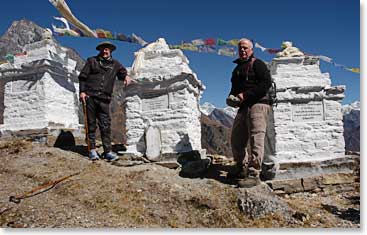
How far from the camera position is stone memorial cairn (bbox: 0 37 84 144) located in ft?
20.8

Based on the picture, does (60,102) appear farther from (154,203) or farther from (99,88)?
(154,203)

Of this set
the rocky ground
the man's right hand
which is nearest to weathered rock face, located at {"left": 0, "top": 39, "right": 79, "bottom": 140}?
the man's right hand

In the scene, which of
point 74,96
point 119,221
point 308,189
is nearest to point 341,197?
point 308,189

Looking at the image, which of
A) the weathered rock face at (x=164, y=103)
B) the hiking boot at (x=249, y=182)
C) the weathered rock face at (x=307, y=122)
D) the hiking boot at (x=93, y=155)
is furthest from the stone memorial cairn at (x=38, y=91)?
the hiking boot at (x=249, y=182)

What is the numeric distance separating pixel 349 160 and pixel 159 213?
7.88ft

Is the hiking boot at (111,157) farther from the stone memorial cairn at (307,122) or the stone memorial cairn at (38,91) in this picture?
the stone memorial cairn at (307,122)

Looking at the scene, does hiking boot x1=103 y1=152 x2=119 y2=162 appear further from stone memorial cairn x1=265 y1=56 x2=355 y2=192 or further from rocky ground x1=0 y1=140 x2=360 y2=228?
stone memorial cairn x1=265 y1=56 x2=355 y2=192

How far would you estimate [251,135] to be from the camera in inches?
128

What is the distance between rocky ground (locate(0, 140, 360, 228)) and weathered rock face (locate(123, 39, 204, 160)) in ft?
5.82

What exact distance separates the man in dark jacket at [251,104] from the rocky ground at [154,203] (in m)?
0.22

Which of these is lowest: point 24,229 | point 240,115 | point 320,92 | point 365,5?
point 24,229

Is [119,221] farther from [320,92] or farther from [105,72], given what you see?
[320,92]

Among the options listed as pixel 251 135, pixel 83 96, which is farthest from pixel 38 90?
pixel 251 135

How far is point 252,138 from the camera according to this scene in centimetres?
325
